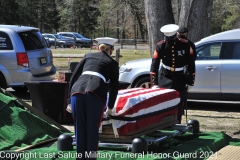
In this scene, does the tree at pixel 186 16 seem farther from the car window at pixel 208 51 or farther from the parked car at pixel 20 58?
the parked car at pixel 20 58

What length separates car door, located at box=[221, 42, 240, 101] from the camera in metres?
10.8

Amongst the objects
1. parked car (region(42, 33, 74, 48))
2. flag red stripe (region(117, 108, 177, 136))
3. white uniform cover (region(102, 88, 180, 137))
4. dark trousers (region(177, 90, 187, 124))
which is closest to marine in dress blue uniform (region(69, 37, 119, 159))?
white uniform cover (region(102, 88, 180, 137))

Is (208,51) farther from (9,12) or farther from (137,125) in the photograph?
(9,12)

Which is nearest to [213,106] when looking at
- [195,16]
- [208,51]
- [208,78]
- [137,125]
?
[208,78]

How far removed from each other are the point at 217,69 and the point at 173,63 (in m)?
3.48

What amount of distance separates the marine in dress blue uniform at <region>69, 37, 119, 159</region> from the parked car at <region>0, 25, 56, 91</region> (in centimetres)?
677

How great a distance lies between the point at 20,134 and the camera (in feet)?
23.2

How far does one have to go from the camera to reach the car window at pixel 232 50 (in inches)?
435

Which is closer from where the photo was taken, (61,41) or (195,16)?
(195,16)

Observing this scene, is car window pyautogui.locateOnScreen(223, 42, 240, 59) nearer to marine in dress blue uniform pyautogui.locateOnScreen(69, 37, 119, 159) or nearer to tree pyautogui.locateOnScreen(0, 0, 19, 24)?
marine in dress blue uniform pyautogui.locateOnScreen(69, 37, 119, 159)

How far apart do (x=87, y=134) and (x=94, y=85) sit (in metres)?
0.57

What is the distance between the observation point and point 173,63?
7730mm

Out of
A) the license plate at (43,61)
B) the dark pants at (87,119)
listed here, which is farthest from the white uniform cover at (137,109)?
the license plate at (43,61)

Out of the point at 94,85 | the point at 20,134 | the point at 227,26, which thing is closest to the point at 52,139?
the point at 20,134
